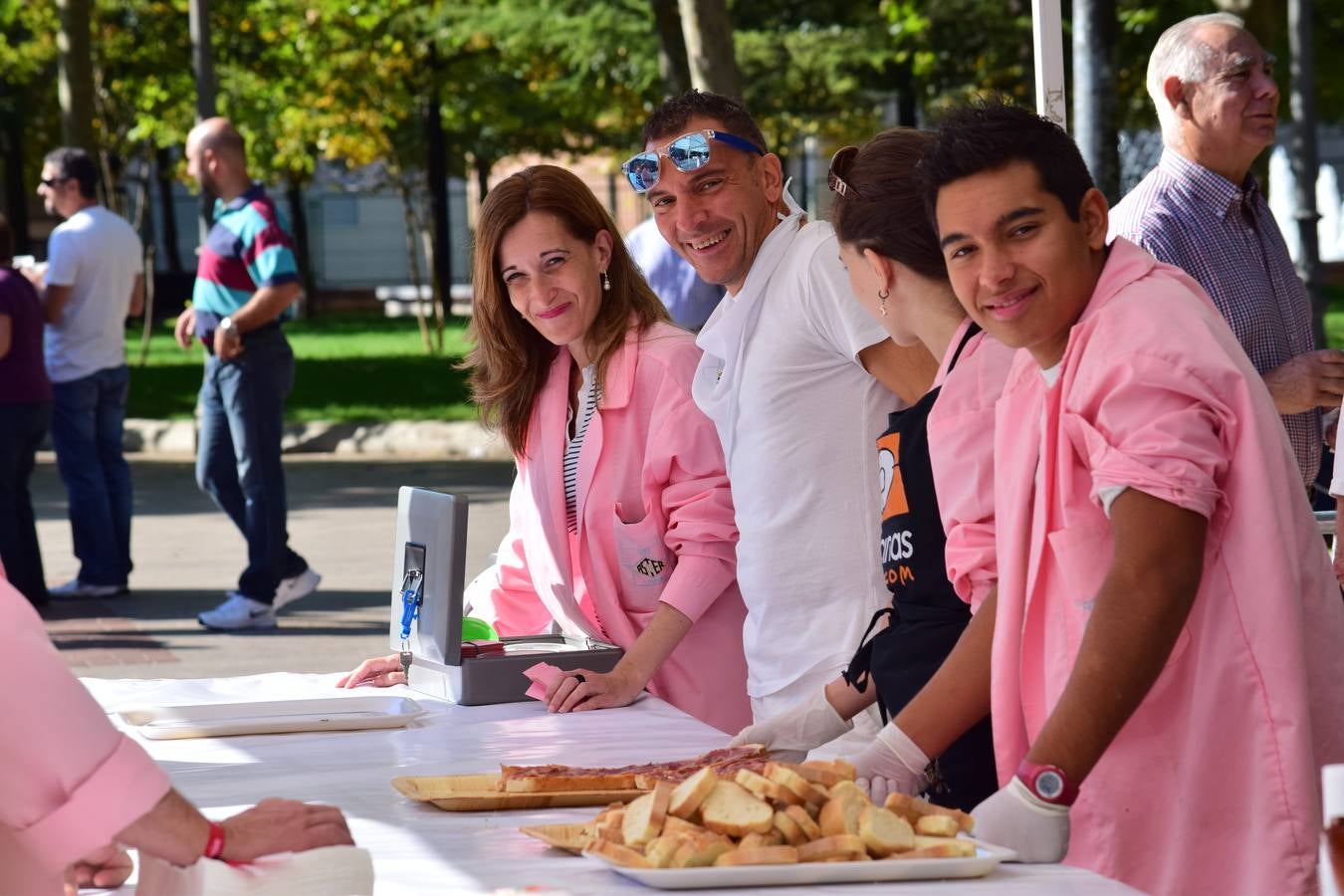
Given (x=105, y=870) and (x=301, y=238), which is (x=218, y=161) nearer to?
(x=105, y=870)

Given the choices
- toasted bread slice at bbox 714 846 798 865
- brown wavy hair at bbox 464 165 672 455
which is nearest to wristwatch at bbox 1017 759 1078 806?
toasted bread slice at bbox 714 846 798 865

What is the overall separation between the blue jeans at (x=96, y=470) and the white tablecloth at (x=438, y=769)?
239 inches

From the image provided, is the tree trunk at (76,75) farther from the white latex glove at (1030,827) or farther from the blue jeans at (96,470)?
the white latex glove at (1030,827)

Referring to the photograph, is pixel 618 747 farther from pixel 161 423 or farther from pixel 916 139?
pixel 161 423

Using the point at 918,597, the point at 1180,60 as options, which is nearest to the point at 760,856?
the point at 918,597

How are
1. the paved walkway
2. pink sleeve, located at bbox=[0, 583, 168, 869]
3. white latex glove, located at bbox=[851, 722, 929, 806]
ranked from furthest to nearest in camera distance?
the paved walkway → white latex glove, located at bbox=[851, 722, 929, 806] → pink sleeve, located at bbox=[0, 583, 168, 869]

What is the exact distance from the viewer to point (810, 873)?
2268 millimetres

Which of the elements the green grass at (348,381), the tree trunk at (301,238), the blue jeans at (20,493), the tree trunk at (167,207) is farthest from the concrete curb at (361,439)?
the tree trunk at (167,207)

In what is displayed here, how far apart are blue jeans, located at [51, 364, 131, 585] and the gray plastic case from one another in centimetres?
634

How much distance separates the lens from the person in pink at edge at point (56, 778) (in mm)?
1850

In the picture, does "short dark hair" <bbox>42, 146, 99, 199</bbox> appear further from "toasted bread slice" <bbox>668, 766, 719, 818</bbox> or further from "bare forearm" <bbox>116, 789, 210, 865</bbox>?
"bare forearm" <bbox>116, 789, 210, 865</bbox>

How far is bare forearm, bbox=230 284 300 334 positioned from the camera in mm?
8922

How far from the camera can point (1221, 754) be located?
2654 mm

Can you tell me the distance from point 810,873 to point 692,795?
7.5 inches
